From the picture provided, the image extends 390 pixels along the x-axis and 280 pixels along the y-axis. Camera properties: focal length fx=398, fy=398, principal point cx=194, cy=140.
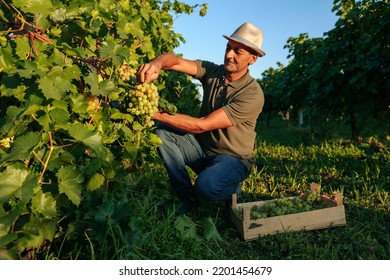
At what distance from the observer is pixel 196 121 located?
3.58 metres

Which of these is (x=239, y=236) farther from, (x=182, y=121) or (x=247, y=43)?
(x=247, y=43)

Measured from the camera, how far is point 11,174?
2.07 metres

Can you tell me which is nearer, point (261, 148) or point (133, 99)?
point (133, 99)

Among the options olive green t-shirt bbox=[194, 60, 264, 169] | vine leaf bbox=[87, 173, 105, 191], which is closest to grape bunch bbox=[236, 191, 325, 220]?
olive green t-shirt bbox=[194, 60, 264, 169]

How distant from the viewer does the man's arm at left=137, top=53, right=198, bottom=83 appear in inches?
119

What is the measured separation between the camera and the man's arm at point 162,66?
3025 mm

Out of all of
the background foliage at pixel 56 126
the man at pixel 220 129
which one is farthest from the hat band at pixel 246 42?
the background foliage at pixel 56 126

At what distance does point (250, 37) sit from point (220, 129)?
95cm

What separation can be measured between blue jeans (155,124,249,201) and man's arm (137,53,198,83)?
0.66m

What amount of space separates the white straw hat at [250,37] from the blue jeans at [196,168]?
110cm
